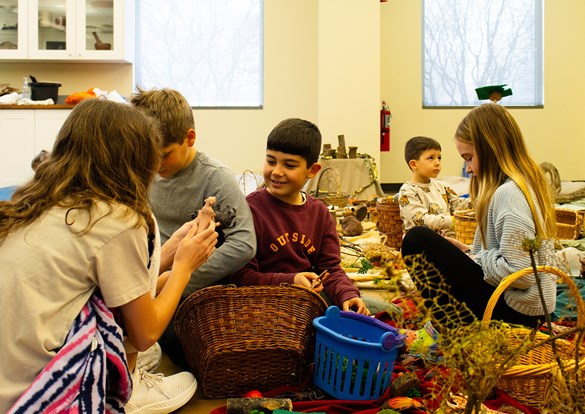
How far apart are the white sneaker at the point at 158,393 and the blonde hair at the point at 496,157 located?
103 centimetres

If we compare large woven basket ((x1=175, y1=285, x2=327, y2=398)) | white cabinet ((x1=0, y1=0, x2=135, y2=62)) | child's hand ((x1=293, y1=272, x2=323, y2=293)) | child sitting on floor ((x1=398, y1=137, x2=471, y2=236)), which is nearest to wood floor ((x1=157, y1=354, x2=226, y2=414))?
large woven basket ((x1=175, y1=285, x2=327, y2=398))

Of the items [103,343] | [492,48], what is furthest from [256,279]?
[492,48]

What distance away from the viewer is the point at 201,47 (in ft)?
21.1

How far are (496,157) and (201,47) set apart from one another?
5.02 meters

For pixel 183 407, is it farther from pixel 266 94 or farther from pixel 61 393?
pixel 266 94

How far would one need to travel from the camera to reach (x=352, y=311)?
5.99 ft

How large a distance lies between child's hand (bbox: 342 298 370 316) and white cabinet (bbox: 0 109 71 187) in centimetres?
446

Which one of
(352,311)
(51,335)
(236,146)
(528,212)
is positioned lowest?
(352,311)

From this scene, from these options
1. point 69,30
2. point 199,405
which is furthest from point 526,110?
point 199,405

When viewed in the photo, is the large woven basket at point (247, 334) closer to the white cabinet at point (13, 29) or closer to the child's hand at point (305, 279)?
the child's hand at point (305, 279)

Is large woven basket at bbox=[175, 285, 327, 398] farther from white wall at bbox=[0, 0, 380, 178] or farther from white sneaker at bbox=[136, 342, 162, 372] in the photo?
white wall at bbox=[0, 0, 380, 178]

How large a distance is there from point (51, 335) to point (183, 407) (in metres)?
0.65

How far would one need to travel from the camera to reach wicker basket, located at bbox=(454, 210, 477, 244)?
2.97 meters

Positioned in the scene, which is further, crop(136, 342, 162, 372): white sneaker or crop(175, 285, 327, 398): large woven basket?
crop(136, 342, 162, 372): white sneaker
